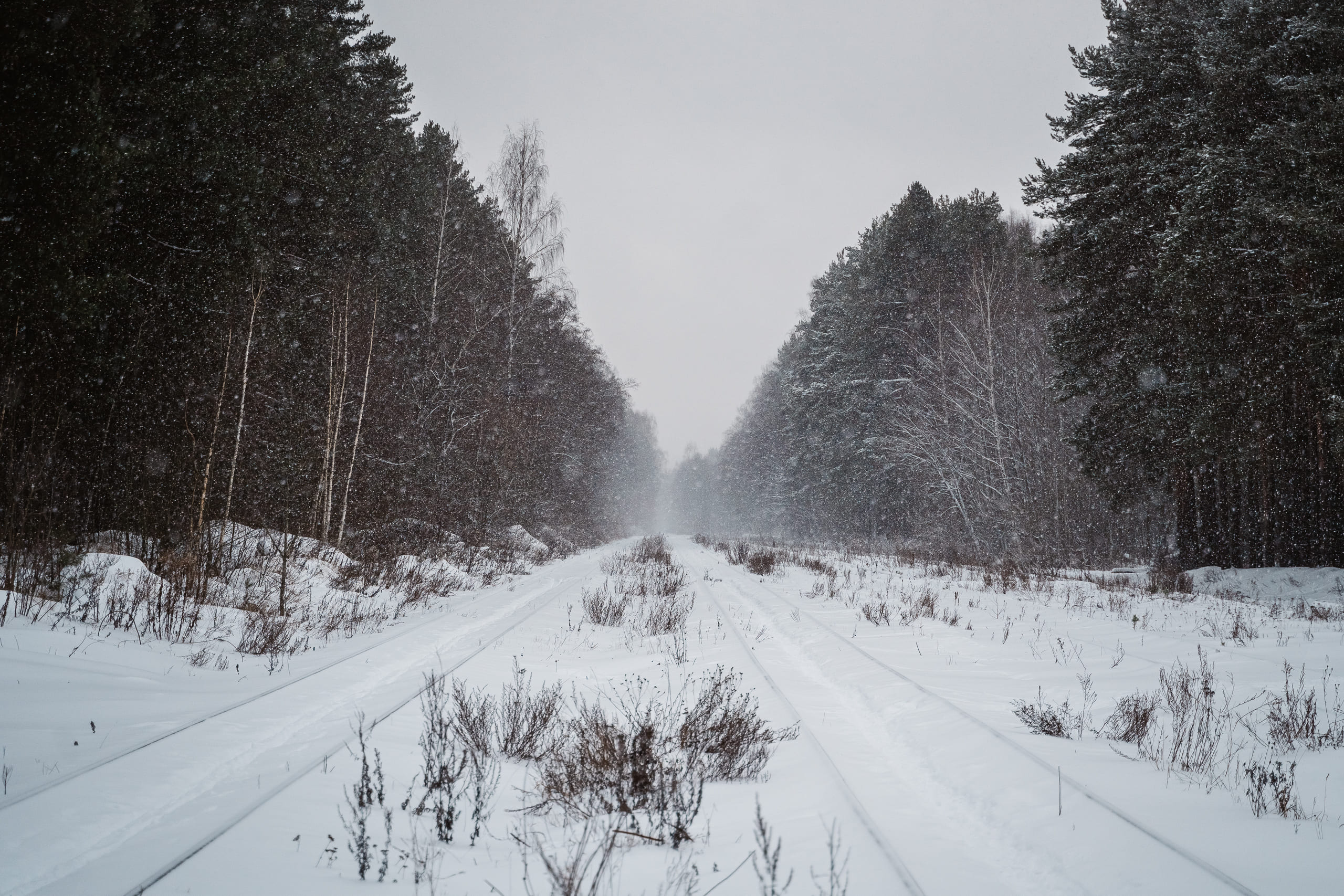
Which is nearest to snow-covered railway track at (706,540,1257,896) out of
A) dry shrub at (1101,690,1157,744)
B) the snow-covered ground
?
the snow-covered ground

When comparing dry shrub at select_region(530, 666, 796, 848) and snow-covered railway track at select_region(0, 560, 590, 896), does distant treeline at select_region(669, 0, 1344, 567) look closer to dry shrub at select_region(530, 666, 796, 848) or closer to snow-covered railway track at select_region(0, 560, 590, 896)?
dry shrub at select_region(530, 666, 796, 848)

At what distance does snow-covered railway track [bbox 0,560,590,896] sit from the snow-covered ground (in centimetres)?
1

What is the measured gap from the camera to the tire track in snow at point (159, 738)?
2.67m

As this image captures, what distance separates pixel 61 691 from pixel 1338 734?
8.18m

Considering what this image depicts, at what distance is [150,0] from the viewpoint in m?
7.69

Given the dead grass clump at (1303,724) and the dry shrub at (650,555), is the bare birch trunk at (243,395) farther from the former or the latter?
the dead grass clump at (1303,724)

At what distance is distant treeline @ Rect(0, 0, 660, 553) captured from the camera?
649cm

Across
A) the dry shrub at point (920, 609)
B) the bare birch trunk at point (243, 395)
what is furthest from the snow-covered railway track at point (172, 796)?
the dry shrub at point (920, 609)

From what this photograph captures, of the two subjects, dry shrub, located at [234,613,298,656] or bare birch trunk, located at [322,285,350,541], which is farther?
bare birch trunk, located at [322,285,350,541]

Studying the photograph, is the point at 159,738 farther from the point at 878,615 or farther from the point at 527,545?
the point at 527,545

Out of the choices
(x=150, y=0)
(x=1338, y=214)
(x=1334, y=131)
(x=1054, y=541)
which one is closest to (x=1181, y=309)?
(x=1338, y=214)

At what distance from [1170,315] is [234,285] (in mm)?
17717

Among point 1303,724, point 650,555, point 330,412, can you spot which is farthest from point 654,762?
point 650,555

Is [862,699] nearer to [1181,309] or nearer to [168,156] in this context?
[168,156]
